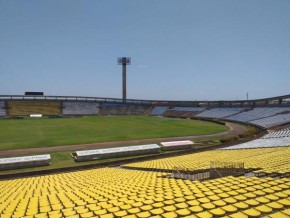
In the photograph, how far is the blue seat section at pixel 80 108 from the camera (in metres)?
96.7

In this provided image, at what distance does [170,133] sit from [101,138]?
1405cm

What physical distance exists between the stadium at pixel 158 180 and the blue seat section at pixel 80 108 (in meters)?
51.5

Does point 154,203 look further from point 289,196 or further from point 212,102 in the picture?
point 212,102

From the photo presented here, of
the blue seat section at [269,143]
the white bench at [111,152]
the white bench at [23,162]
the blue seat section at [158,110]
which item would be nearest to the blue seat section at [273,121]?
the blue seat section at [269,143]

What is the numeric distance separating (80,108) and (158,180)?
88632mm

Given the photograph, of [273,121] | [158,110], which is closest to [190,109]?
[158,110]

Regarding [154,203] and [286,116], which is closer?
[154,203]

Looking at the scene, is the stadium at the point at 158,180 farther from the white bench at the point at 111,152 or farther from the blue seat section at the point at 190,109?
the blue seat section at the point at 190,109

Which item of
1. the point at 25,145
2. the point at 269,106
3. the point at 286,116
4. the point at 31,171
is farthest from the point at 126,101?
the point at 31,171

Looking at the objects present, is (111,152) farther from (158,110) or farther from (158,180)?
(158,110)

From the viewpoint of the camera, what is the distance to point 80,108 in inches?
3962

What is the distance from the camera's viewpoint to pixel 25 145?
126 feet

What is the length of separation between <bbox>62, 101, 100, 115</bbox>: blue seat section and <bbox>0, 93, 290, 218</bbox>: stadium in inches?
2029

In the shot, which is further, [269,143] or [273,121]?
[273,121]
